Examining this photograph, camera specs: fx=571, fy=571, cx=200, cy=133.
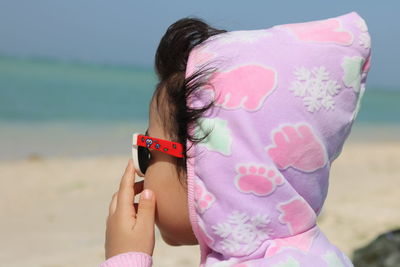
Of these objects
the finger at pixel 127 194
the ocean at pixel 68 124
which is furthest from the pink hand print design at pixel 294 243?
the ocean at pixel 68 124

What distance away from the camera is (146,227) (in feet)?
5.89

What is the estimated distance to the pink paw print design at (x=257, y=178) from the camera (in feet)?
5.45

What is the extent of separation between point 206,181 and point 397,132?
688 inches

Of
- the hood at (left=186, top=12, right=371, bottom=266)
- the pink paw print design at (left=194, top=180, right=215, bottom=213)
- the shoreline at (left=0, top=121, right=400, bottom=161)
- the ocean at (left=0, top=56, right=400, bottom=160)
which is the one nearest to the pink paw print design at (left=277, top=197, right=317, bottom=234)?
the hood at (left=186, top=12, right=371, bottom=266)

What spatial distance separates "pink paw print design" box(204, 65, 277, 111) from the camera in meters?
1.66

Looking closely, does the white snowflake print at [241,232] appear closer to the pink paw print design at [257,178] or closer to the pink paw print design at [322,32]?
the pink paw print design at [257,178]

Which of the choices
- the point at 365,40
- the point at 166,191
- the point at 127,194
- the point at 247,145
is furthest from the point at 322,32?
the point at 127,194

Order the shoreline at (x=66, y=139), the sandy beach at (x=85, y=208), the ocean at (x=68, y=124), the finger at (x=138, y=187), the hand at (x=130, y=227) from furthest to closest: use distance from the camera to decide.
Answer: the ocean at (x=68, y=124) < the shoreline at (x=66, y=139) < the sandy beach at (x=85, y=208) < the finger at (x=138, y=187) < the hand at (x=130, y=227)

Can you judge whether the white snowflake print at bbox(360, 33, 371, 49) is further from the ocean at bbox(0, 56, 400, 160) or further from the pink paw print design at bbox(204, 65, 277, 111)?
the ocean at bbox(0, 56, 400, 160)

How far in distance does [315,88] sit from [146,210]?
2.11 ft

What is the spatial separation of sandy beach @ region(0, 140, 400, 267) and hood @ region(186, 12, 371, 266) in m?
2.59

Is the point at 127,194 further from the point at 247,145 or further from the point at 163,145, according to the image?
the point at 247,145

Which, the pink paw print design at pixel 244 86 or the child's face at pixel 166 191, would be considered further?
the child's face at pixel 166 191

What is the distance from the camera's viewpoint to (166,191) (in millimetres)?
1790
